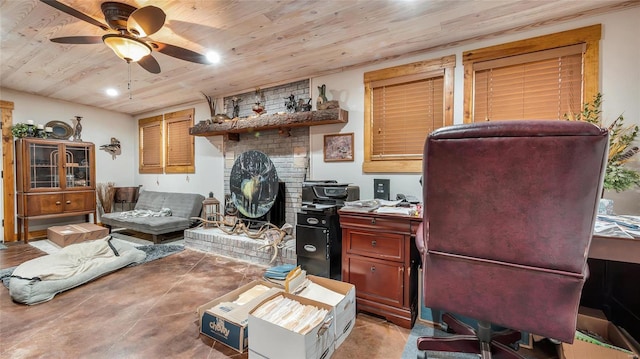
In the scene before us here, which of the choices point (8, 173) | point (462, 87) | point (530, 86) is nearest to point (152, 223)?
point (8, 173)

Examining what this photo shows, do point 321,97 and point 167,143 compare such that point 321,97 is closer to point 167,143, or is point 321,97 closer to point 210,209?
point 210,209

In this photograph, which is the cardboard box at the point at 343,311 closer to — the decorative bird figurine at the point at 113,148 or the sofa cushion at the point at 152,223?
the sofa cushion at the point at 152,223

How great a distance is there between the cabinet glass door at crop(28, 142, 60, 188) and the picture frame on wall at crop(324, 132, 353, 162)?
4619mm

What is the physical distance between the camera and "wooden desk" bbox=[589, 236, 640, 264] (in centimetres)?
130

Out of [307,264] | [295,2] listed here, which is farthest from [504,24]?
[307,264]

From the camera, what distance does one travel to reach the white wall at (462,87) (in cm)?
203

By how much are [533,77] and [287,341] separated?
2834 millimetres

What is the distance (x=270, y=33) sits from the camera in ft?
7.96

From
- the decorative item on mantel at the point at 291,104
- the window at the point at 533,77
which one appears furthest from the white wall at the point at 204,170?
the window at the point at 533,77

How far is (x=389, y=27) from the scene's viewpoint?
2.33m

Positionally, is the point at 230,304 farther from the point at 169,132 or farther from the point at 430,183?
the point at 169,132

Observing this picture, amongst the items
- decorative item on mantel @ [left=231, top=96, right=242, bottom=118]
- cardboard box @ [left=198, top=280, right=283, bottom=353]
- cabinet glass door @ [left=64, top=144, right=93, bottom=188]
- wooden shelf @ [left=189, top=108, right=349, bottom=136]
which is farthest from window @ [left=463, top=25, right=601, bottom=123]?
cabinet glass door @ [left=64, top=144, right=93, bottom=188]

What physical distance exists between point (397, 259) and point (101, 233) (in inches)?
177

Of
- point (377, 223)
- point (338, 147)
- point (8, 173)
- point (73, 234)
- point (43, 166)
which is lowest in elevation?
point (73, 234)
